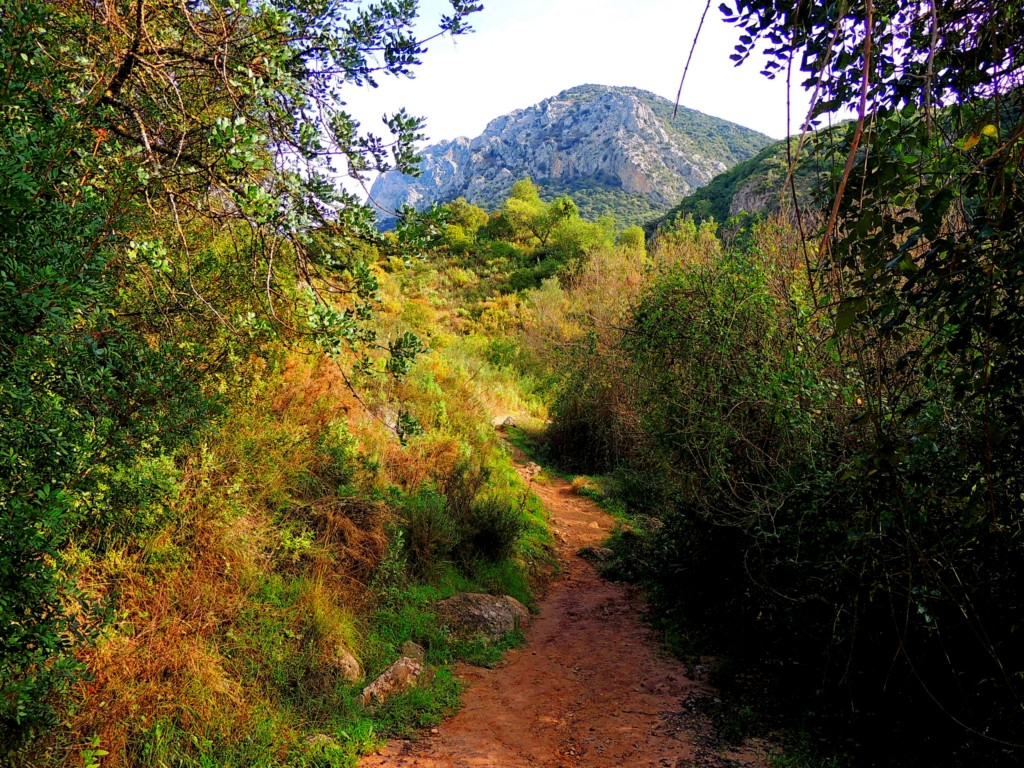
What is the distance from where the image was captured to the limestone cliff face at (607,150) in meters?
87.6

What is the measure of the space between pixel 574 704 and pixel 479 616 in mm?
1662

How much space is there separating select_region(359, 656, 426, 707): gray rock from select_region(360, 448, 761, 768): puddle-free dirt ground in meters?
0.48

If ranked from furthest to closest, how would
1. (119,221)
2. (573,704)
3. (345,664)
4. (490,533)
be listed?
(490,533), (573,704), (345,664), (119,221)

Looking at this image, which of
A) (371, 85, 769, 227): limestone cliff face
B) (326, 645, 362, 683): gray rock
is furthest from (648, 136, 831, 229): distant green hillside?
(326, 645, 362, 683): gray rock

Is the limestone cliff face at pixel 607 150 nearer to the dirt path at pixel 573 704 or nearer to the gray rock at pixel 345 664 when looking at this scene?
the dirt path at pixel 573 704

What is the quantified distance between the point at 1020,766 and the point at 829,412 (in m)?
2.53

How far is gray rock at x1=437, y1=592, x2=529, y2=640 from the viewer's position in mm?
6609

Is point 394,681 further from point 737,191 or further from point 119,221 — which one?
point 737,191

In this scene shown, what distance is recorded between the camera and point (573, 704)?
5.47m

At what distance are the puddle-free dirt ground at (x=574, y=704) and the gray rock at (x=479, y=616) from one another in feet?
0.94

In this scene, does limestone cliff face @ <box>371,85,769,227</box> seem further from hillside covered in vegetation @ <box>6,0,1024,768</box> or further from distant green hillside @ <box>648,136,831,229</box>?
hillside covered in vegetation @ <box>6,0,1024,768</box>

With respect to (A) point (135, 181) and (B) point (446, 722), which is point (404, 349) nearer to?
(A) point (135, 181)

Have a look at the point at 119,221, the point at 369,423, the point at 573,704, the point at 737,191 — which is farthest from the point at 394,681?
the point at 737,191

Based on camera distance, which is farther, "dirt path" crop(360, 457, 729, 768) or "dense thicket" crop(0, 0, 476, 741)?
"dirt path" crop(360, 457, 729, 768)
